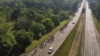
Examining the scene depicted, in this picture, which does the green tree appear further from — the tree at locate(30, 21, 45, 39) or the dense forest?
the tree at locate(30, 21, 45, 39)

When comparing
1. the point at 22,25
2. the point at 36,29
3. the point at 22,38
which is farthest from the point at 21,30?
the point at 22,25

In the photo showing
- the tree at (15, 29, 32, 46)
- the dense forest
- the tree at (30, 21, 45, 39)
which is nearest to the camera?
the dense forest

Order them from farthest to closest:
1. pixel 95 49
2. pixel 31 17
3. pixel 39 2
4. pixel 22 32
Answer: pixel 39 2 → pixel 31 17 → pixel 95 49 → pixel 22 32

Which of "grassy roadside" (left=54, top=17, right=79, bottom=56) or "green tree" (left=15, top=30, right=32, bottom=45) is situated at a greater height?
"green tree" (left=15, top=30, right=32, bottom=45)

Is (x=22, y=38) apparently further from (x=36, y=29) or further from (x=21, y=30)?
(x=36, y=29)

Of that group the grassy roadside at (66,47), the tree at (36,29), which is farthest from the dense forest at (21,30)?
the grassy roadside at (66,47)

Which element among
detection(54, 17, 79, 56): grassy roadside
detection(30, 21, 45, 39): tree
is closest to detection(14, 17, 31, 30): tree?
detection(30, 21, 45, 39): tree

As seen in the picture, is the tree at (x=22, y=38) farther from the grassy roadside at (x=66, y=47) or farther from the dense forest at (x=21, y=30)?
the grassy roadside at (x=66, y=47)

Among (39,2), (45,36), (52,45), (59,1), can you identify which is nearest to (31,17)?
(45,36)

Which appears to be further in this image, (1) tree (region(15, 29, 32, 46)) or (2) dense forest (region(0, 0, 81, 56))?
(1) tree (region(15, 29, 32, 46))

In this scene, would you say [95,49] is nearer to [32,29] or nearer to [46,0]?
[32,29]

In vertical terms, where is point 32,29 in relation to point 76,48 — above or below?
above
